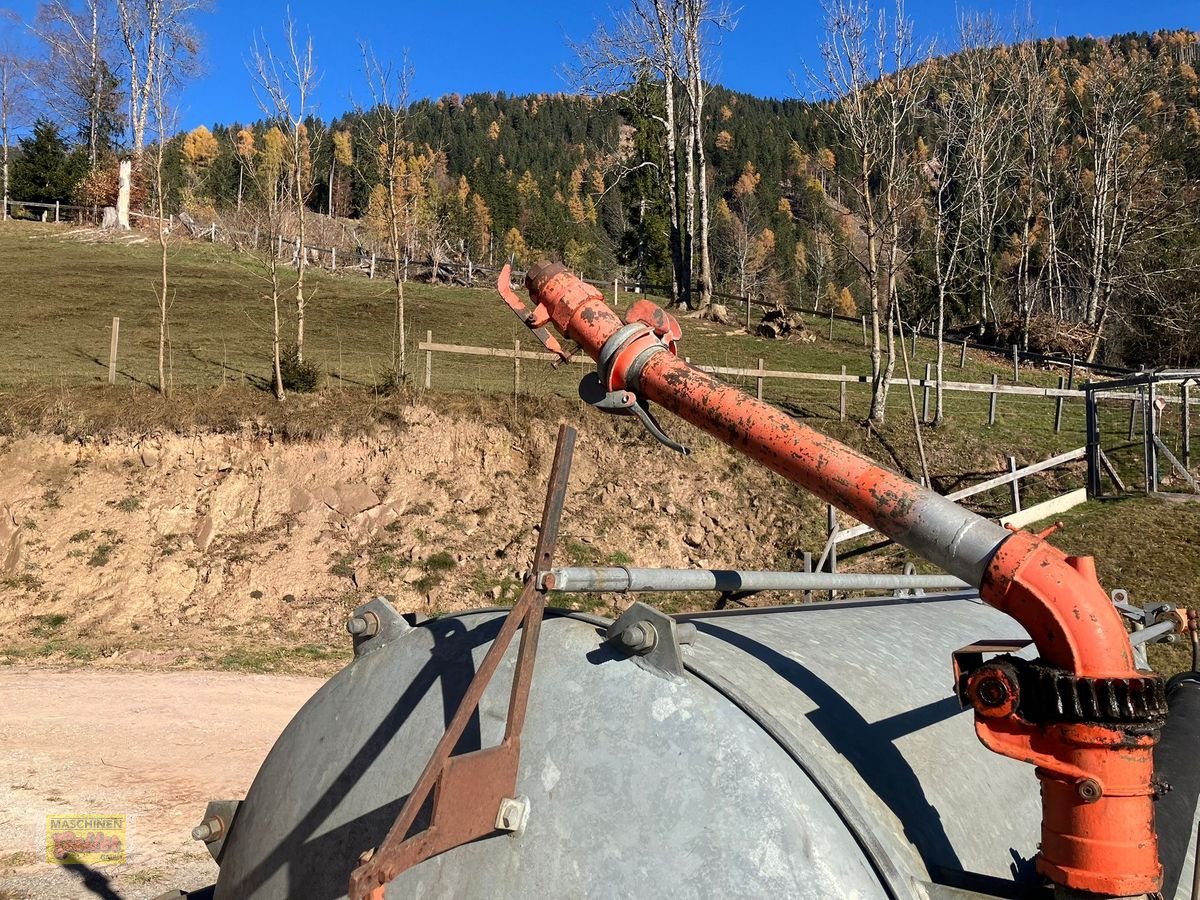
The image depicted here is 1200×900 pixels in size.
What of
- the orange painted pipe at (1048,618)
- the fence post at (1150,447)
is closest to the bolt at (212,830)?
the orange painted pipe at (1048,618)

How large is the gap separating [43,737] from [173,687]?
87.5 inches

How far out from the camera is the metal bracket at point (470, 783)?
1820mm

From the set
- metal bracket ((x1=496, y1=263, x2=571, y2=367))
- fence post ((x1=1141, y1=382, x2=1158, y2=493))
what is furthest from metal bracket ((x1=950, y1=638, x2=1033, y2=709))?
fence post ((x1=1141, y1=382, x2=1158, y2=493))


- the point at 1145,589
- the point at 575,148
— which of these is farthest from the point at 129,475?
the point at 575,148

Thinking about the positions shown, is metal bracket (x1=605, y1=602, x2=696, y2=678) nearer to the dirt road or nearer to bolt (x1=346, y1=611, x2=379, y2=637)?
bolt (x1=346, y1=611, x2=379, y2=637)

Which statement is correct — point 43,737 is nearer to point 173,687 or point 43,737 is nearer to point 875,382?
point 173,687

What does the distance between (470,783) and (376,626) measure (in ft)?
2.63

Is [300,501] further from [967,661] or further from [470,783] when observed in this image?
[967,661]

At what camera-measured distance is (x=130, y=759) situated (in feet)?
27.1

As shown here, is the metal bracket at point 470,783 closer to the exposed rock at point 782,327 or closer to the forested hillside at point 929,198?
the forested hillside at point 929,198

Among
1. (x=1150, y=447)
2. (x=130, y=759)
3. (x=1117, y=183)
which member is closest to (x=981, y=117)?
(x=1117, y=183)

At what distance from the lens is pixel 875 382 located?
2233 centimetres

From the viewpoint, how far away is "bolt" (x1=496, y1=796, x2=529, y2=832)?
2031mm

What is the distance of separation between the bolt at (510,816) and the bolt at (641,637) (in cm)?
43
